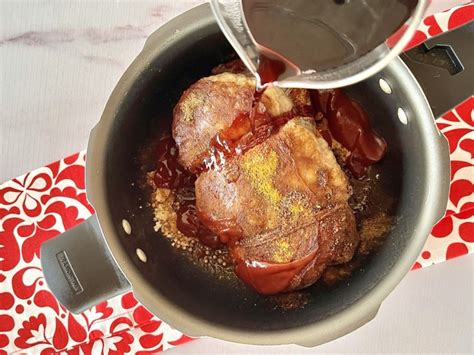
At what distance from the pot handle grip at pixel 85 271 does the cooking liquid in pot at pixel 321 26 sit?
0.44 m

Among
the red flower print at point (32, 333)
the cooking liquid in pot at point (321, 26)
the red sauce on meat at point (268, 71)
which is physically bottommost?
the red flower print at point (32, 333)

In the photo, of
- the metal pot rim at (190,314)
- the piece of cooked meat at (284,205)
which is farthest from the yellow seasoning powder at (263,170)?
the metal pot rim at (190,314)

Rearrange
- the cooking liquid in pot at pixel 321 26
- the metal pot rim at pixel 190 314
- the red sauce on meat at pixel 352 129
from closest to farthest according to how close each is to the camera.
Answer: the cooking liquid in pot at pixel 321 26 < the metal pot rim at pixel 190 314 < the red sauce on meat at pixel 352 129

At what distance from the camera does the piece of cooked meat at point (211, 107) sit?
46.0 inches

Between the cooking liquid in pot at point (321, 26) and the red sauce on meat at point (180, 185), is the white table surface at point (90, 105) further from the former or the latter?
the cooking liquid in pot at point (321, 26)

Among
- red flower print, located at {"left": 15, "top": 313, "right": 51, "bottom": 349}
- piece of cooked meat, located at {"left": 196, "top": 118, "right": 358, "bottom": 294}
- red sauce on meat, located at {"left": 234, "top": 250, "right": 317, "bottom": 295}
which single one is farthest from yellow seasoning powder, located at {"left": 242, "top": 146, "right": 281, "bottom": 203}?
red flower print, located at {"left": 15, "top": 313, "right": 51, "bottom": 349}

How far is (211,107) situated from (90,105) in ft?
1.09

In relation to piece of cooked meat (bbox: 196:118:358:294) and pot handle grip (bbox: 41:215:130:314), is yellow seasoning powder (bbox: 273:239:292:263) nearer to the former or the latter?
piece of cooked meat (bbox: 196:118:358:294)

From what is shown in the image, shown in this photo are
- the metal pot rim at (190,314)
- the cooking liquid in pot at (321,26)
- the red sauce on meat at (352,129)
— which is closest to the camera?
the cooking liquid in pot at (321,26)

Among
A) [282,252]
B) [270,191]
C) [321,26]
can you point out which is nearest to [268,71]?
[321,26]

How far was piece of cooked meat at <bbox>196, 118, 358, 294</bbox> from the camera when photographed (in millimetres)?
1146

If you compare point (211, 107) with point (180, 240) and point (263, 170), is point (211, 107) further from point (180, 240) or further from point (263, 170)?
point (180, 240)

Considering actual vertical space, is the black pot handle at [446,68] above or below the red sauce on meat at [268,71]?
below

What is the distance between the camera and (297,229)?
1.16 meters
